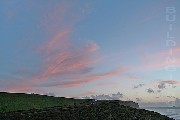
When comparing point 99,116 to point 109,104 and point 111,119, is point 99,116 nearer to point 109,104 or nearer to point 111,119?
point 111,119

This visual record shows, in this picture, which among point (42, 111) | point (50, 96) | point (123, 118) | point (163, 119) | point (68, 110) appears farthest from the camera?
point (50, 96)

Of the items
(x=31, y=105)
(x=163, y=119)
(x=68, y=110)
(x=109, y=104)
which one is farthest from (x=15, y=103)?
(x=163, y=119)

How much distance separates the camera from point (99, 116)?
37312 mm

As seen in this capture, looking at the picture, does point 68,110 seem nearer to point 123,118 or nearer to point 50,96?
point 123,118

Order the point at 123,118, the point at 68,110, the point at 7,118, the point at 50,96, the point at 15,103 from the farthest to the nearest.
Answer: the point at 50,96, the point at 15,103, the point at 123,118, the point at 68,110, the point at 7,118

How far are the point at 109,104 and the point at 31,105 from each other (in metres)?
Answer: 10.7

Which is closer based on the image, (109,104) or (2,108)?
(2,108)

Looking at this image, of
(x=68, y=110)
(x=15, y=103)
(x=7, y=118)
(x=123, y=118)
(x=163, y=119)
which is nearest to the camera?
(x=7, y=118)

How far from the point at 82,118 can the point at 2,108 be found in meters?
10.2

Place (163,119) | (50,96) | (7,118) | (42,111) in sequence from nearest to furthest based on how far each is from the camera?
1. (7,118)
2. (42,111)
3. (163,119)
4. (50,96)

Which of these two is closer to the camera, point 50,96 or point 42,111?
point 42,111

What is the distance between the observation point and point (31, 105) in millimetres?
43188

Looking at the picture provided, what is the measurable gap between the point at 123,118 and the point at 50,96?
66.2 feet

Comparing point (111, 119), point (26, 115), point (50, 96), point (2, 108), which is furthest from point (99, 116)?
point (50, 96)
